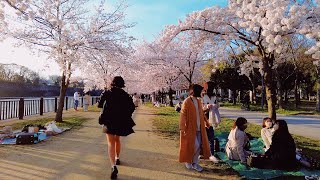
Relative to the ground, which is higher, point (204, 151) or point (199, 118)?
point (199, 118)

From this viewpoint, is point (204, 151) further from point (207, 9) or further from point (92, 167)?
point (207, 9)

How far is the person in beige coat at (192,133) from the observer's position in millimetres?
5598

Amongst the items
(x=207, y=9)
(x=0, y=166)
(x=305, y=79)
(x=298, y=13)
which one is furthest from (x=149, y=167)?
(x=305, y=79)

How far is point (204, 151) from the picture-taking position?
571 cm

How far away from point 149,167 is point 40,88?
62.8 meters

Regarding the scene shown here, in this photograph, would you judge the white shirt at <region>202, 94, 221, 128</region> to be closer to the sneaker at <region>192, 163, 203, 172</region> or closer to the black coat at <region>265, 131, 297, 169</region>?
the sneaker at <region>192, 163, 203, 172</region>

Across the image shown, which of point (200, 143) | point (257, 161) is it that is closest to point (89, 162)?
point (200, 143)

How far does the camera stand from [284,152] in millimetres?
5492

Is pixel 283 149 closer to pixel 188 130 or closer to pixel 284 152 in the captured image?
pixel 284 152

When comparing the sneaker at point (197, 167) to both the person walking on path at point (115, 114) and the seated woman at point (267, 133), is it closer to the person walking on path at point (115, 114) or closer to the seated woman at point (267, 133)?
the person walking on path at point (115, 114)

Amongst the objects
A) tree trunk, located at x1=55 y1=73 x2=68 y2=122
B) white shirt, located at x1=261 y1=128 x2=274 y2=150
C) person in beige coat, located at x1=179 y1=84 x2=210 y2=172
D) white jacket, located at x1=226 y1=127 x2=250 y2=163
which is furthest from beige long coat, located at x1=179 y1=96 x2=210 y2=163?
tree trunk, located at x1=55 y1=73 x2=68 y2=122

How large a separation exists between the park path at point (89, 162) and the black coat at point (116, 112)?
76 cm

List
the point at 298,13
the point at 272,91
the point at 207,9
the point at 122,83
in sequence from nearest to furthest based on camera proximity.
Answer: the point at 122,83
the point at 298,13
the point at 272,91
the point at 207,9

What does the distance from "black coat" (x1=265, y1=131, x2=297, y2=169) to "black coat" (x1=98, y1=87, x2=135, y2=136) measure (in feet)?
8.88
